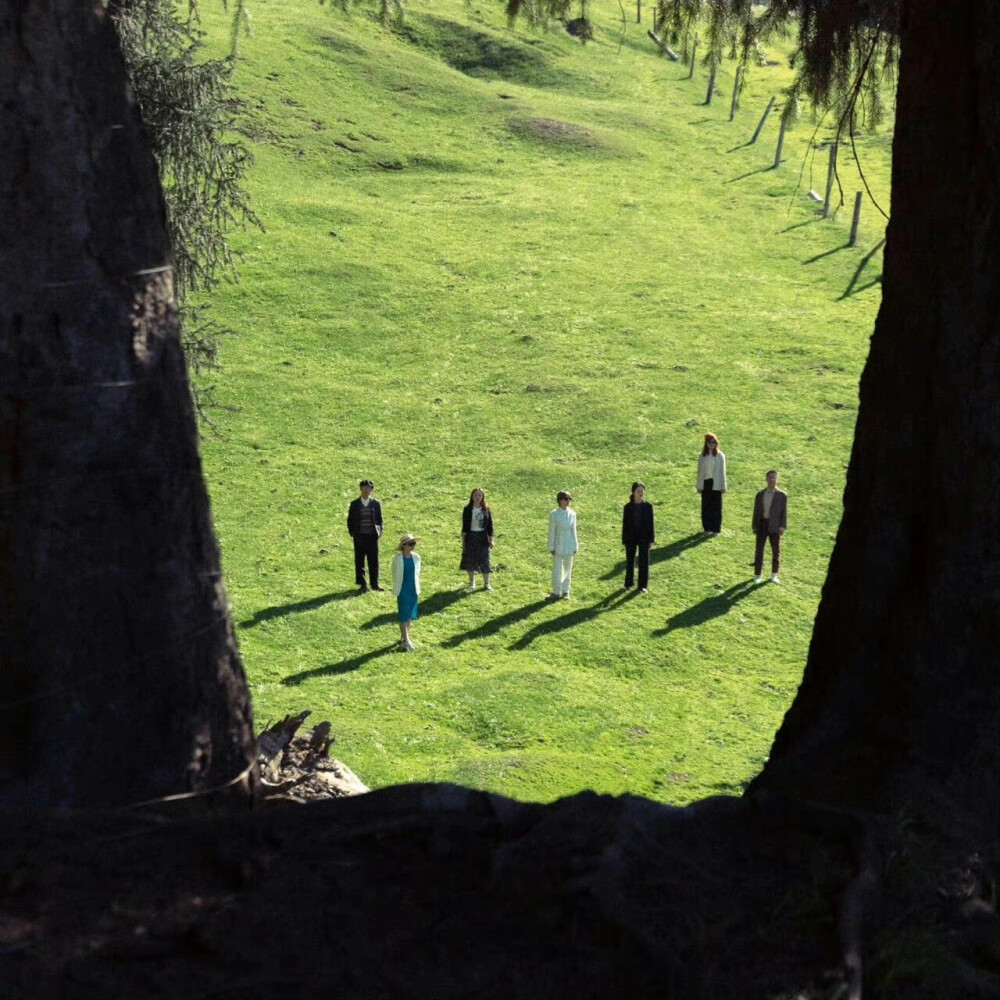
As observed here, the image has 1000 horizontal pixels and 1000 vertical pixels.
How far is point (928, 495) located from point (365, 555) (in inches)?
593

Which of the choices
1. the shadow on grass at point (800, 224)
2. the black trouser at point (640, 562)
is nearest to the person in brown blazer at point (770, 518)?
the black trouser at point (640, 562)

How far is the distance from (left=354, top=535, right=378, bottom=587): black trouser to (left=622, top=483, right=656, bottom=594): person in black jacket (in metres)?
3.69

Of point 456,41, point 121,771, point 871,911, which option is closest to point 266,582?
point 121,771

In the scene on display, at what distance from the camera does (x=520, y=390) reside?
3200cm

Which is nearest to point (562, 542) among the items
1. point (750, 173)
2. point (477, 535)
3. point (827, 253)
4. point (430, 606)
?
point (477, 535)

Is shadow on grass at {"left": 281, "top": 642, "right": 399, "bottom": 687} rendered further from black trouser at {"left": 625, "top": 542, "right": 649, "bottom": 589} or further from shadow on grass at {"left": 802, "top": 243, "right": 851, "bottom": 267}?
shadow on grass at {"left": 802, "top": 243, "right": 851, "bottom": 267}

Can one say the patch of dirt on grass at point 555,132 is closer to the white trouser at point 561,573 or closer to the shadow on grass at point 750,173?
the shadow on grass at point 750,173

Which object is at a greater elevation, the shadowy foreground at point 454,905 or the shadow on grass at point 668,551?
the shadowy foreground at point 454,905

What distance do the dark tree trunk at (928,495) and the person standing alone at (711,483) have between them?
1618 cm

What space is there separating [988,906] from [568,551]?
588 inches

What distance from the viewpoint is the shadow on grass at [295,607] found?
19469mm

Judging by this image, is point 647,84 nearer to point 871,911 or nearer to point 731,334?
point 731,334

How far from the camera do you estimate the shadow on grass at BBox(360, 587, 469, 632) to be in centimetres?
1973

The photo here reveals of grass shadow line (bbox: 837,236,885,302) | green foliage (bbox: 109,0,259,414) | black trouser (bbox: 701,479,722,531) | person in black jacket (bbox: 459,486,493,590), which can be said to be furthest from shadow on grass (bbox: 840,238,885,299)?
green foliage (bbox: 109,0,259,414)
